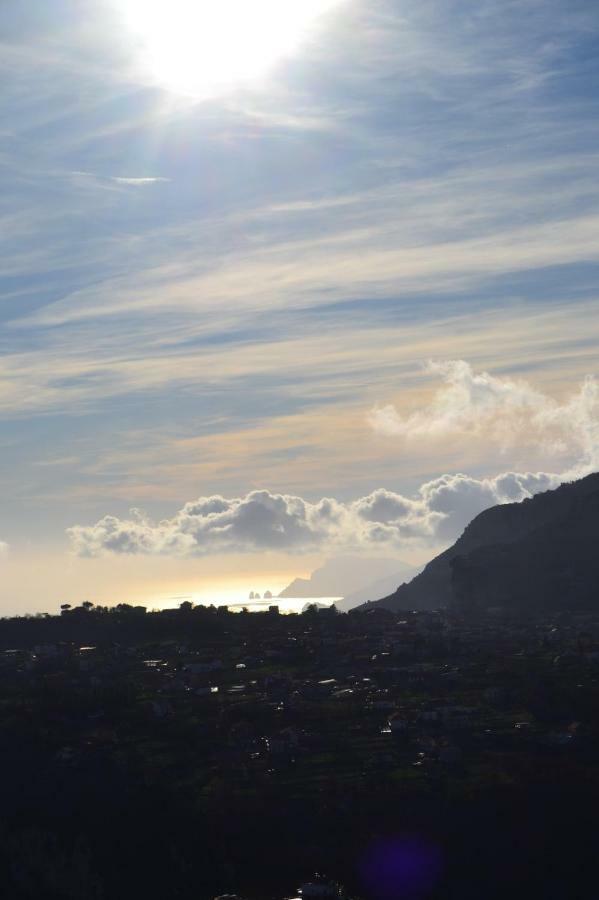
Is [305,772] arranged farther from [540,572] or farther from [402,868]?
[540,572]

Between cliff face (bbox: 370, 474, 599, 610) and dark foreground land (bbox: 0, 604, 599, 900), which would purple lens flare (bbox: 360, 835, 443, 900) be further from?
cliff face (bbox: 370, 474, 599, 610)

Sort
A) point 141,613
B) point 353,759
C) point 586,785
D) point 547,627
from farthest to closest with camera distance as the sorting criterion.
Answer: point 141,613
point 547,627
point 353,759
point 586,785

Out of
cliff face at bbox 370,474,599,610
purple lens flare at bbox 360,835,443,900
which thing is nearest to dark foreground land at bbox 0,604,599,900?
purple lens flare at bbox 360,835,443,900

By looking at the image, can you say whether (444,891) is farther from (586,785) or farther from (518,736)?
(518,736)

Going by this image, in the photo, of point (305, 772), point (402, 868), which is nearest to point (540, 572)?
point (305, 772)

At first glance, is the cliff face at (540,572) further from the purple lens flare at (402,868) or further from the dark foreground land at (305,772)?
the purple lens flare at (402,868)

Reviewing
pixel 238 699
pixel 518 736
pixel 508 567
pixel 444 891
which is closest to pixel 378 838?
pixel 444 891

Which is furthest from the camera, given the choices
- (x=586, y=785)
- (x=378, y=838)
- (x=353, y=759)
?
(x=353, y=759)

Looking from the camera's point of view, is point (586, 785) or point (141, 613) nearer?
point (586, 785)
